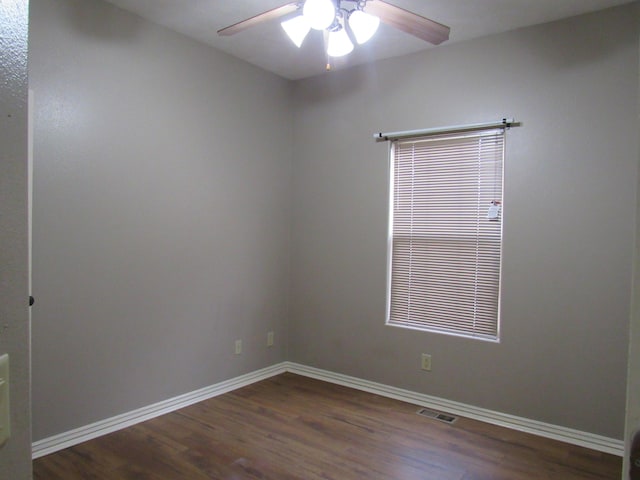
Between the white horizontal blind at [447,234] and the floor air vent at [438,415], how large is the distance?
61 centimetres

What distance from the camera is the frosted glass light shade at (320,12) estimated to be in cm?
209

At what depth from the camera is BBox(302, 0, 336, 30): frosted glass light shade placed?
82.2 inches

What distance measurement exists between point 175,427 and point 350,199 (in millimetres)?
2219

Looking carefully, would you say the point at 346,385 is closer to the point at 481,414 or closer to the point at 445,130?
the point at 481,414

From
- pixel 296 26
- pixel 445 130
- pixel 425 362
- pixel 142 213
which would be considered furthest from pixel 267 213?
pixel 296 26

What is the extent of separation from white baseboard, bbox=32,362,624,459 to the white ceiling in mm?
2685

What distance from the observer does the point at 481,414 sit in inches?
126

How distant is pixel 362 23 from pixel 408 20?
0.23m

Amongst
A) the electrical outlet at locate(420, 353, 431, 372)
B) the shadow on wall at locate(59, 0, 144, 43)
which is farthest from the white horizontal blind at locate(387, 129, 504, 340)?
the shadow on wall at locate(59, 0, 144, 43)

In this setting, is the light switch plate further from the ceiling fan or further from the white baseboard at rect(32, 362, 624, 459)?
the white baseboard at rect(32, 362, 624, 459)

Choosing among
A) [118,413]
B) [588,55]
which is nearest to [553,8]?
[588,55]

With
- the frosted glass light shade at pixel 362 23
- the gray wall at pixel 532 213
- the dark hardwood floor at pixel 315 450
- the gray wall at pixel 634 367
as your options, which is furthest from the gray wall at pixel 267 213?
the gray wall at pixel 634 367

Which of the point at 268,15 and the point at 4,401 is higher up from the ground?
the point at 268,15

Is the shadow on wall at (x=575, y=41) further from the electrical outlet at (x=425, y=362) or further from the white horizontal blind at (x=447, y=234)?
the electrical outlet at (x=425, y=362)
